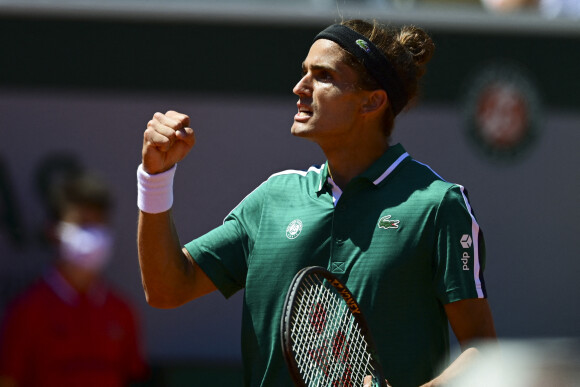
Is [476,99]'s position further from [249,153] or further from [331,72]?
[331,72]

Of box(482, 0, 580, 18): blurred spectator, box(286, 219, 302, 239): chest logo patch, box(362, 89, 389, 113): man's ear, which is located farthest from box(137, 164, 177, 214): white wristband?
box(482, 0, 580, 18): blurred spectator

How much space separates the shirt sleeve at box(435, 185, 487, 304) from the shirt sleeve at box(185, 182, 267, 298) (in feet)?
1.80

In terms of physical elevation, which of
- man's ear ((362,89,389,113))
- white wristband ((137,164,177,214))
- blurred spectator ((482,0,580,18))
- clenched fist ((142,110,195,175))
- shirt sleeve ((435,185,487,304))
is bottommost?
shirt sleeve ((435,185,487,304))

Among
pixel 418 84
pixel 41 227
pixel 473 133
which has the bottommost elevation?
pixel 41 227

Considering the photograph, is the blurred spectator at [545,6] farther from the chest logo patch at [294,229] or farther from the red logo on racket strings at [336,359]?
the red logo on racket strings at [336,359]

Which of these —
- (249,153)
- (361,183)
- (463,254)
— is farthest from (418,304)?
(249,153)

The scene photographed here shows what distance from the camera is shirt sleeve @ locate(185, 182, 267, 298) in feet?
10.4

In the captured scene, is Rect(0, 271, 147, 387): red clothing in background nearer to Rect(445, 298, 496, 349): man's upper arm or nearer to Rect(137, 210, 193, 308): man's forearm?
Rect(137, 210, 193, 308): man's forearm

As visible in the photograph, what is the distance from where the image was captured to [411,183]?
3.06 meters

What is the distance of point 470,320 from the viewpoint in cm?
291

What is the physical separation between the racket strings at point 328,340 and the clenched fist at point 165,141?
52 centimetres

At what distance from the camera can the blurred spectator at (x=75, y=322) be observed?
20.2 ft

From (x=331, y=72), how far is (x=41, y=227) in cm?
453

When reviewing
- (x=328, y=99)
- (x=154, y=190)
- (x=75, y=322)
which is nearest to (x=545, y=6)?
(x=75, y=322)
